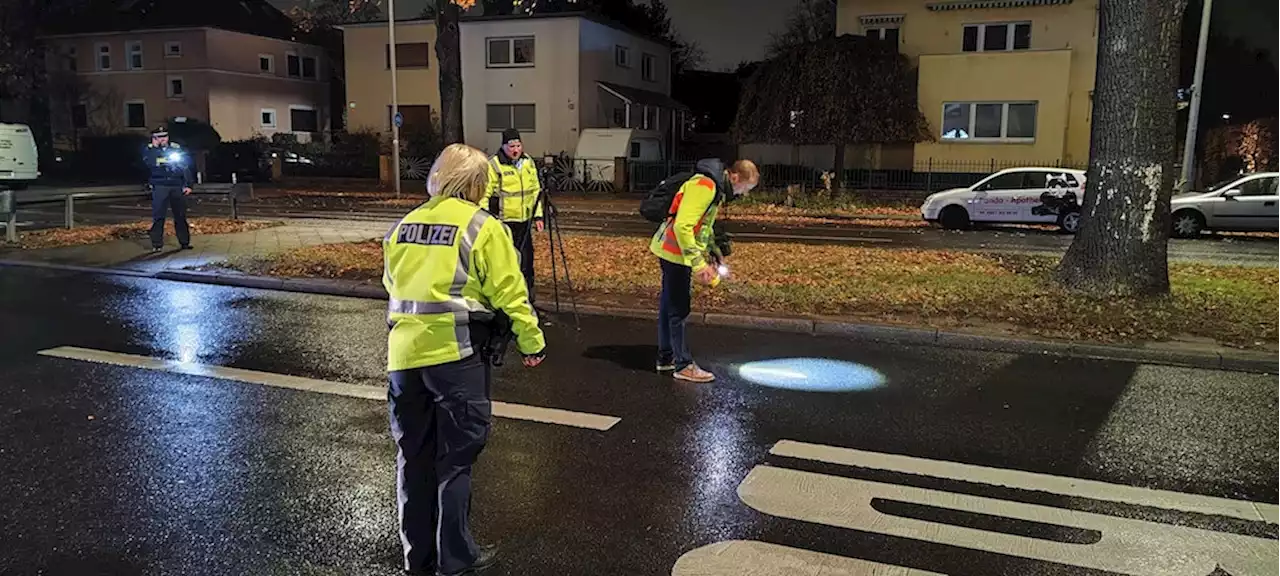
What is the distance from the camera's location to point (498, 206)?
9.22 m

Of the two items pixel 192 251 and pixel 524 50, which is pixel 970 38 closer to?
pixel 524 50

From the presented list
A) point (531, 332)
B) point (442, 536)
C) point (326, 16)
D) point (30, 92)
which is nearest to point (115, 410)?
point (442, 536)

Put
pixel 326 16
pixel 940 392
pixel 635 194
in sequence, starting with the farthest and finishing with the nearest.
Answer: pixel 326 16 < pixel 635 194 < pixel 940 392

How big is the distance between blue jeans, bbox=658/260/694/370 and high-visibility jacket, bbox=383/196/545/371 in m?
3.16

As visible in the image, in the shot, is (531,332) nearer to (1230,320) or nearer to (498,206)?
(498,206)

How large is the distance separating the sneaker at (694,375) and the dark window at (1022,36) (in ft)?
86.1

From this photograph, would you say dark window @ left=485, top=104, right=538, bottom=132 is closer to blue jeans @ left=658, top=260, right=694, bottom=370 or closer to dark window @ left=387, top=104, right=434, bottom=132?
dark window @ left=387, top=104, right=434, bottom=132

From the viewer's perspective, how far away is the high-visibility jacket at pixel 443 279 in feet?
11.6

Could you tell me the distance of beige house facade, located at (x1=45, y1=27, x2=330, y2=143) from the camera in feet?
138

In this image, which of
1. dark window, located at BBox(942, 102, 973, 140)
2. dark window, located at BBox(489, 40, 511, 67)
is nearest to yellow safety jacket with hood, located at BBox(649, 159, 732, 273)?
dark window, located at BBox(942, 102, 973, 140)

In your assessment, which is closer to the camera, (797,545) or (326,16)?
(797,545)

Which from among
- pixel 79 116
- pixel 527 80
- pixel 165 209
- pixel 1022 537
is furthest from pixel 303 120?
pixel 1022 537

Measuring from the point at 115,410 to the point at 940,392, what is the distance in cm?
586

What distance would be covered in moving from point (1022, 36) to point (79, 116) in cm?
4337
